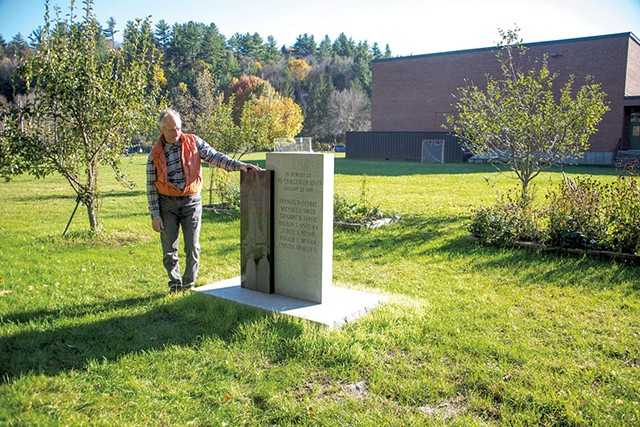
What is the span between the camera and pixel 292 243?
18.9 feet

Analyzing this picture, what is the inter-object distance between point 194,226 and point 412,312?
266 cm

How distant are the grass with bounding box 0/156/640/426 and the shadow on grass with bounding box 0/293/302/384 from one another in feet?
A: 0.07

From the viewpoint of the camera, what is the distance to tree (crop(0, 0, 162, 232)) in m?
8.82

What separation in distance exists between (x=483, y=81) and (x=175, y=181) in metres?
38.0

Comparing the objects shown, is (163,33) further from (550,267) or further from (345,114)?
(550,267)

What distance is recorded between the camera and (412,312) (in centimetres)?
550

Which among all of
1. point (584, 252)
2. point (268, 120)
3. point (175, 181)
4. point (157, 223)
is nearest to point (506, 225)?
point (584, 252)

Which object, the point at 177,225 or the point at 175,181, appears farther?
the point at 177,225

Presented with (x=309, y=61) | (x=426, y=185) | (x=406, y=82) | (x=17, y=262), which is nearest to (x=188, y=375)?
(x=17, y=262)

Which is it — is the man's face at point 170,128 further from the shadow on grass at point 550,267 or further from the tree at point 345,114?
the tree at point 345,114

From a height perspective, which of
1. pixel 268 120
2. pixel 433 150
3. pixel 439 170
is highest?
pixel 268 120

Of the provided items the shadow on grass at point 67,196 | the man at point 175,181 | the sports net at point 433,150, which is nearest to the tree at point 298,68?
the sports net at point 433,150

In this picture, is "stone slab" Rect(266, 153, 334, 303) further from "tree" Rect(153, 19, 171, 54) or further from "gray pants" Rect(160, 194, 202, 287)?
"tree" Rect(153, 19, 171, 54)

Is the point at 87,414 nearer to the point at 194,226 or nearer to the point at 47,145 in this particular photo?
the point at 194,226
